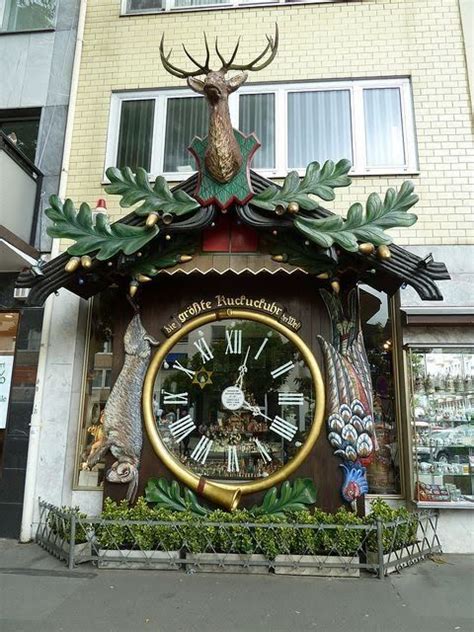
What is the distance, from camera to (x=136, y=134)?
8.61m

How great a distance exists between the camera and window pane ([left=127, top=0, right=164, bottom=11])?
9203mm

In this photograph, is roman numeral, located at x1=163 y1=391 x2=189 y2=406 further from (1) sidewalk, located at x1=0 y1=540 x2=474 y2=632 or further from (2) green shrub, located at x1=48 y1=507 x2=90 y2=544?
(1) sidewalk, located at x1=0 y1=540 x2=474 y2=632

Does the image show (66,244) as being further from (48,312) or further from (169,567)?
(169,567)

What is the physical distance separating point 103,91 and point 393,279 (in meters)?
5.79

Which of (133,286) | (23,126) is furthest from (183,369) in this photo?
(23,126)

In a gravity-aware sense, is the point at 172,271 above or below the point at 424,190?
below

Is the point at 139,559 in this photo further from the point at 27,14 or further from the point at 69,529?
the point at 27,14

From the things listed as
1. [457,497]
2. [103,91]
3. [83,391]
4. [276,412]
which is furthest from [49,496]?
[103,91]

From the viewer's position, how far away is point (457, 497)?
651cm

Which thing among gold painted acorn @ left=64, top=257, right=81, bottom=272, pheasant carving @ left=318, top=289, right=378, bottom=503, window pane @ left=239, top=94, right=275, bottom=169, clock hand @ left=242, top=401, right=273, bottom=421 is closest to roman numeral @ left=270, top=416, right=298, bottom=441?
clock hand @ left=242, top=401, right=273, bottom=421

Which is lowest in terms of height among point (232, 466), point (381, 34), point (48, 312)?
point (232, 466)

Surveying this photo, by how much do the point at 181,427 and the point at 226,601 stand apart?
2388 mm

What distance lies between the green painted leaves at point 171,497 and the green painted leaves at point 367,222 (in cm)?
340

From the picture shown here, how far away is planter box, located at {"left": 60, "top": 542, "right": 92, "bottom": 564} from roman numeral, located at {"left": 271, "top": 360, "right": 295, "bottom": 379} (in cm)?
298
